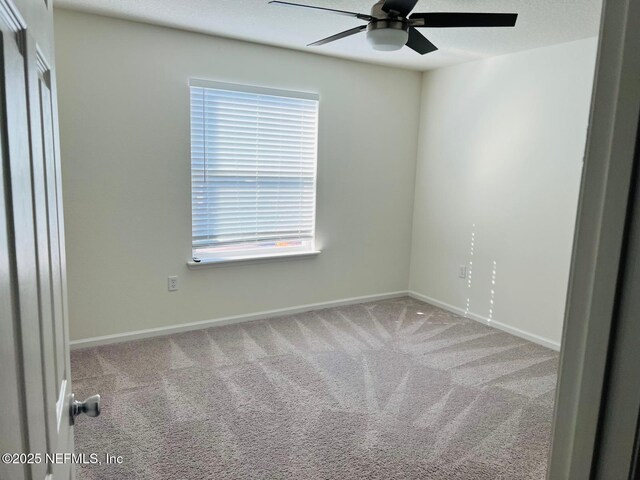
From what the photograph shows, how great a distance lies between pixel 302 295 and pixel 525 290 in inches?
80.5

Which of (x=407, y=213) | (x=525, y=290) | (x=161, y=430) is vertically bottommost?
(x=161, y=430)

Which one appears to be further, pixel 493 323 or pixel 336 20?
pixel 493 323

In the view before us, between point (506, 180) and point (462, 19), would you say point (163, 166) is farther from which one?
point (506, 180)

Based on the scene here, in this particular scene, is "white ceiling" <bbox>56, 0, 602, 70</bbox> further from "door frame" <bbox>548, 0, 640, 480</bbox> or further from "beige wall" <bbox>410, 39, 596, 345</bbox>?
"door frame" <bbox>548, 0, 640, 480</bbox>

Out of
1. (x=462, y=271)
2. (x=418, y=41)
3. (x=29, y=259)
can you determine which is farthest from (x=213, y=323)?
(x=29, y=259)

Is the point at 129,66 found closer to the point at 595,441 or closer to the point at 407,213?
the point at 407,213

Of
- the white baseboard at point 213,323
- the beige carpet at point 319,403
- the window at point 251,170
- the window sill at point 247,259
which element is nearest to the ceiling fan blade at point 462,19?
the window at point 251,170

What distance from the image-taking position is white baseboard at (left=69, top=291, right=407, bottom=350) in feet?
10.9

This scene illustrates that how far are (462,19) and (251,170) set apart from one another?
2165 millimetres

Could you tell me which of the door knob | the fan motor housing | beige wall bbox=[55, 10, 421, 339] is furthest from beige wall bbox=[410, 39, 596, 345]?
the door knob

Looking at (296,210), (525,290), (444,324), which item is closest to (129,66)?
(296,210)

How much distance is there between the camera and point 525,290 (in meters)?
3.76

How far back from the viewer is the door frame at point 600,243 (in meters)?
0.47

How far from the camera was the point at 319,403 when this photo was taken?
8.51ft
